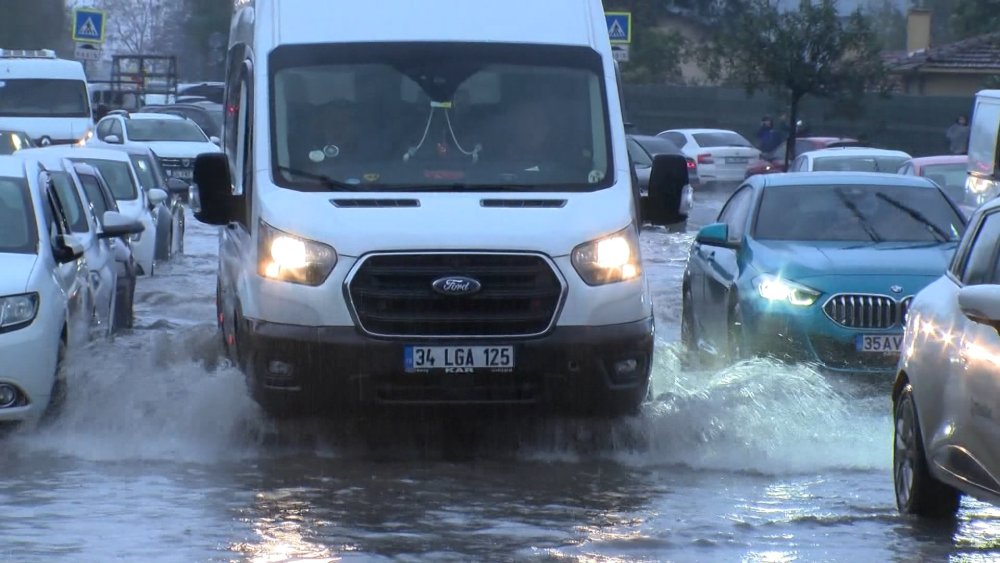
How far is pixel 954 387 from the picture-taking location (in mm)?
7602

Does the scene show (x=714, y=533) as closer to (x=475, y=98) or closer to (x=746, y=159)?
(x=475, y=98)

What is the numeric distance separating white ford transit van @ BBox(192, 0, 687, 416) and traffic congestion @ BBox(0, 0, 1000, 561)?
15 mm

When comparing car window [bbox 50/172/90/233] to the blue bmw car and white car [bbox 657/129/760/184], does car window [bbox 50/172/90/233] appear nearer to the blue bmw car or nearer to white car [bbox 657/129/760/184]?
the blue bmw car

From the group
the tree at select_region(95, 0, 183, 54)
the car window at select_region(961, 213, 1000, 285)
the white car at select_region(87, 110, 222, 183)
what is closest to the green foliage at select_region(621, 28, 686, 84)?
the white car at select_region(87, 110, 222, 183)

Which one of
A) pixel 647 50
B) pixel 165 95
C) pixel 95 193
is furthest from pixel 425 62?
pixel 647 50

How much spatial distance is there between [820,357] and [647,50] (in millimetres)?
56703

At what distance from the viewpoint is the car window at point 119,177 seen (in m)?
21.9

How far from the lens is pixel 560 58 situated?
1042 cm

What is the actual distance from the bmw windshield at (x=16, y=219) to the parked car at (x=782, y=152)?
2848cm

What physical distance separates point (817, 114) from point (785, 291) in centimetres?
3995

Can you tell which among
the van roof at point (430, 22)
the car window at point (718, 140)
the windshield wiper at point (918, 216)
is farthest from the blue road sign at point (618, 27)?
the van roof at point (430, 22)

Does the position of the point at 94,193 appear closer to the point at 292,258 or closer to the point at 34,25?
the point at 292,258

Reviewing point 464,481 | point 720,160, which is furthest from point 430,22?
point 720,160

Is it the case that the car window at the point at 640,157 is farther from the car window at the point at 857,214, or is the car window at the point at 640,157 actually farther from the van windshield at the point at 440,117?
the van windshield at the point at 440,117
